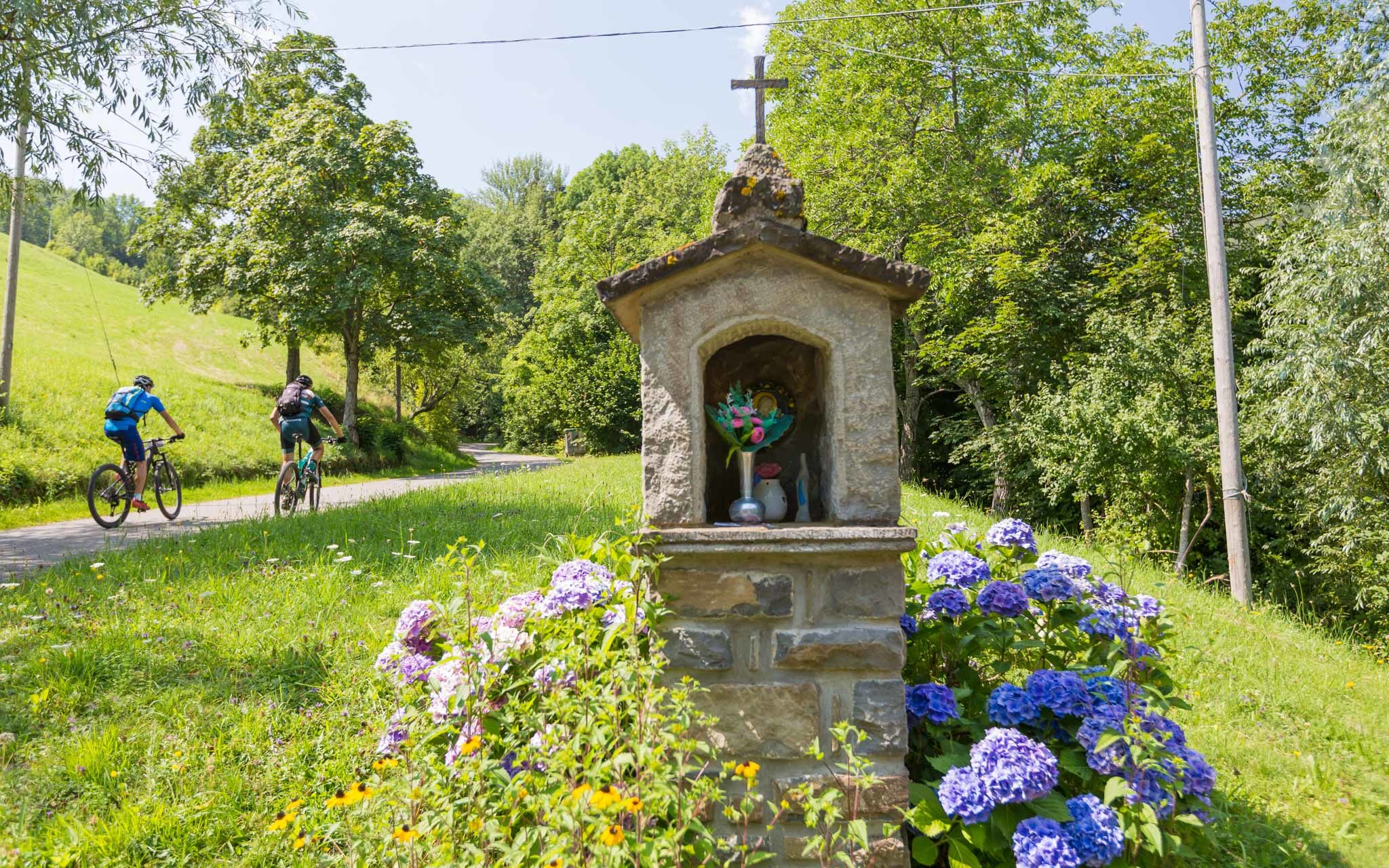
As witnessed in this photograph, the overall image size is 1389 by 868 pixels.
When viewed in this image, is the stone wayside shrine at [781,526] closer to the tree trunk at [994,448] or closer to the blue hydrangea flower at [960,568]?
the blue hydrangea flower at [960,568]

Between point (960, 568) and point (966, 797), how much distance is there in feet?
3.38

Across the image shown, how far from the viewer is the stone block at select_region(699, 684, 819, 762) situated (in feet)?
7.89

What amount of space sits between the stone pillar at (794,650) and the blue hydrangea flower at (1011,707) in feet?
1.34

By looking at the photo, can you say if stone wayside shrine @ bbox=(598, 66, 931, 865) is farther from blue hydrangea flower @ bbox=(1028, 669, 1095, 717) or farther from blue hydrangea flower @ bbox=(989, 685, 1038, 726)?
blue hydrangea flower @ bbox=(1028, 669, 1095, 717)

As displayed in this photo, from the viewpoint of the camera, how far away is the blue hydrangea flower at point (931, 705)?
8.65ft

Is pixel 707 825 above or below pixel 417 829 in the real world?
below

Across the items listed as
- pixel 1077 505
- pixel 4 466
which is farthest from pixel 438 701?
pixel 1077 505

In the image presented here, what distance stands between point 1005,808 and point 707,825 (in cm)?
94

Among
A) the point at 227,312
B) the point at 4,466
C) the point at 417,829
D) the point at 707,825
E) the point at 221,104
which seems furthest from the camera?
the point at 227,312

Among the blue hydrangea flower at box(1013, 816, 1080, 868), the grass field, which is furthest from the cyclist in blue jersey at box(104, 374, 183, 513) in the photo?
the blue hydrangea flower at box(1013, 816, 1080, 868)

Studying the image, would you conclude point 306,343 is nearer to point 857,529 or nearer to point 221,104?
point 221,104

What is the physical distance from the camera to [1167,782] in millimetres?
2273

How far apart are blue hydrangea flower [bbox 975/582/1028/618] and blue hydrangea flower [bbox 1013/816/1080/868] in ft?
2.88

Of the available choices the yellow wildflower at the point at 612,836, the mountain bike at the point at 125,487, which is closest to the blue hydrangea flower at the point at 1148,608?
the yellow wildflower at the point at 612,836
